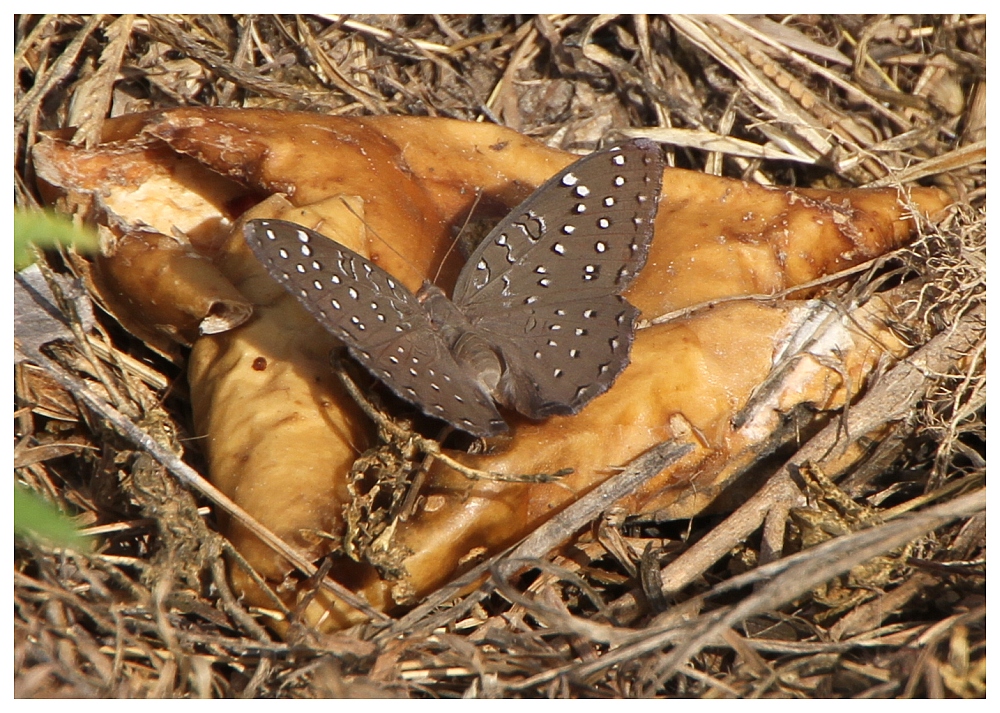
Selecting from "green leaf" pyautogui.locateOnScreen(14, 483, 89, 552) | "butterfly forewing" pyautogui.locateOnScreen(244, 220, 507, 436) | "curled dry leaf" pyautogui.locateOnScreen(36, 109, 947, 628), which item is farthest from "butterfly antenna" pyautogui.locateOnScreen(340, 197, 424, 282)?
"green leaf" pyautogui.locateOnScreen(14, 483, 89, 552)

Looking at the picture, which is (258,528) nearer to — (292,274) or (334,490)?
(334,490)

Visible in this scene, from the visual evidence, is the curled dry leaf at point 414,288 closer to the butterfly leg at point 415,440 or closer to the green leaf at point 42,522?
the butterfly leg at point 415,440

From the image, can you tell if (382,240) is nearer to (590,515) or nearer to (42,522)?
(590,515)

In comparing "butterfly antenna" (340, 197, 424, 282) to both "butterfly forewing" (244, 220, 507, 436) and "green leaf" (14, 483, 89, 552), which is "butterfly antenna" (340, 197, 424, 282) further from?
"green leaf" (14, 483, 89, 552)

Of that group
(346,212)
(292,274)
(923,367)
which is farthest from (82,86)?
(923,367)

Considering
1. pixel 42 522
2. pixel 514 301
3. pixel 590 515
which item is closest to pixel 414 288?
pixel 514 301

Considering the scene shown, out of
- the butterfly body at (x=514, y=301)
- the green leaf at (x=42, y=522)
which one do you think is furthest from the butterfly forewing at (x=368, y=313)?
the green leaf at (x=42, y=522)
